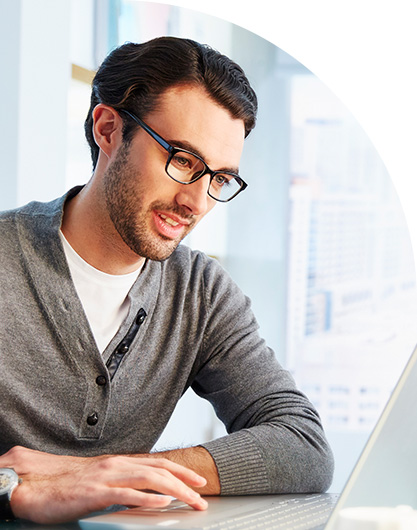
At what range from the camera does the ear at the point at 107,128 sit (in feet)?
5.05

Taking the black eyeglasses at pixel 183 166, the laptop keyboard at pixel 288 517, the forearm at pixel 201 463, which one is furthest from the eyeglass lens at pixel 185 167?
the laptop keyboard at pixel 288 517

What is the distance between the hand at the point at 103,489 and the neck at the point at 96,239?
0.58 m

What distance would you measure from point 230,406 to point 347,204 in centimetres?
260

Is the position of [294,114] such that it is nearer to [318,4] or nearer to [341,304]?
[341,304]

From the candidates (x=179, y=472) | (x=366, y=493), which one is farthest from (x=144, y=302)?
(x=366, y=493)

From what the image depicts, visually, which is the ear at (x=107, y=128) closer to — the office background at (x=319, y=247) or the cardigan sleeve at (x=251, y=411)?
the cardigan sleeve at (x=251, y=411)

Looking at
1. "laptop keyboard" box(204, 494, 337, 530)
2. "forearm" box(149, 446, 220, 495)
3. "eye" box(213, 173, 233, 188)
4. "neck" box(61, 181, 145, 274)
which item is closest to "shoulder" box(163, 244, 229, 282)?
"neck" box(61, 181, 145, 274)

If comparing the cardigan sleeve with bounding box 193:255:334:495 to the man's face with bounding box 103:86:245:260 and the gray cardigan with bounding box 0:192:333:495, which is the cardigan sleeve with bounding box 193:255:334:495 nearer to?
the gray cardigan with bounding box 0:192:333:495

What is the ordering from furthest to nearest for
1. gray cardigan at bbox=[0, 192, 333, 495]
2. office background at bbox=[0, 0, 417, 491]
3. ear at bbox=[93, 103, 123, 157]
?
1. office background at bbox=[0, 0, 417, 491]
2. ear at bbox=[93, 103, 123, 157]
3. gray cardigan at bbox=[0, 192, 333, 495]

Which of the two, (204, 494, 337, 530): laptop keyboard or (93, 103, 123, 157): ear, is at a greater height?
(93, 103, 123, 157): ear

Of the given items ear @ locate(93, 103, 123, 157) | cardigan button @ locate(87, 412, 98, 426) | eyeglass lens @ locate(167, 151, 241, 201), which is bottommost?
cardigan button @ locate(87, 412, 98, 426)

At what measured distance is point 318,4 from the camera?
224 cm

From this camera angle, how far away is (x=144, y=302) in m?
1.49

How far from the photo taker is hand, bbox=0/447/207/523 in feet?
2.89
